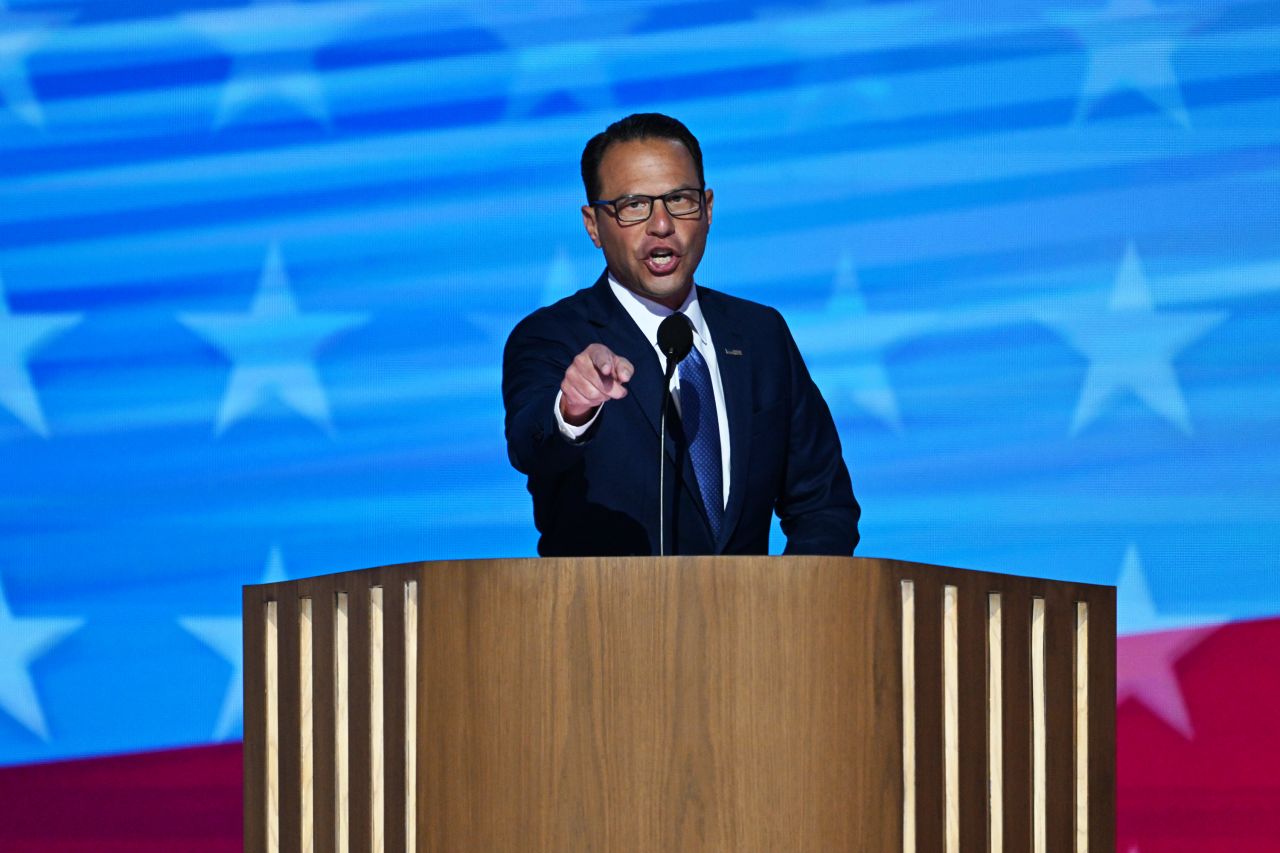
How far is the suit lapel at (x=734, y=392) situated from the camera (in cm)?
266

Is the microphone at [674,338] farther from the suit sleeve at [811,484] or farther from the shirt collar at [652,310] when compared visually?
the suit sleeve at [811,484]

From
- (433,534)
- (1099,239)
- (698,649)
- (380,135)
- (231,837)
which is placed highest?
(380,135)

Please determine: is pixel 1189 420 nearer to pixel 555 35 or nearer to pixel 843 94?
pixel 843 94

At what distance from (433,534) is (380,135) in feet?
2.94

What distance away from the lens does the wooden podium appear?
2.05 m

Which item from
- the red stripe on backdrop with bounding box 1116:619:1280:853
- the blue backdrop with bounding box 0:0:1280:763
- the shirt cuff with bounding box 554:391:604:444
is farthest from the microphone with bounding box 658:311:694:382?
the red stripe on backdrop with bounding box 1116:619:1280:853

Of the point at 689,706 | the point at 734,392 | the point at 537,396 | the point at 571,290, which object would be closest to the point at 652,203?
the point at 734,392

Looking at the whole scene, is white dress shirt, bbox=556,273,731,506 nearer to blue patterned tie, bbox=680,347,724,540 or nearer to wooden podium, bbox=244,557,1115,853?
blue patterned tie, bbox=680,347,724,540

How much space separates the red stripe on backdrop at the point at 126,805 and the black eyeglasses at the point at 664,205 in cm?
196

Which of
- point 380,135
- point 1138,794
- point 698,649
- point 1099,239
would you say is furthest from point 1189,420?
point 698,649

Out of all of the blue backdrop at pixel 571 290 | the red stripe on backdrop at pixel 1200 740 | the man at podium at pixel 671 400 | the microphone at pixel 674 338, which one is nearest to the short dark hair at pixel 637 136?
the man at podium at pixel 671 400

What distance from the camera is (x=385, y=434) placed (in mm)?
4148

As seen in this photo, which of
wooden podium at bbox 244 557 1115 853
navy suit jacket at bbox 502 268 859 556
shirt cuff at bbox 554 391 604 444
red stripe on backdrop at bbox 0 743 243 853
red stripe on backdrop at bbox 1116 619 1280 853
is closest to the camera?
wooden podium at bbox 244 557 1115 853

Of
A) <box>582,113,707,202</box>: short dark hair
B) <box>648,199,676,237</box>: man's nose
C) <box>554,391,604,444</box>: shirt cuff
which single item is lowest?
<box>554,391,604,444</box>: shirt cuff
